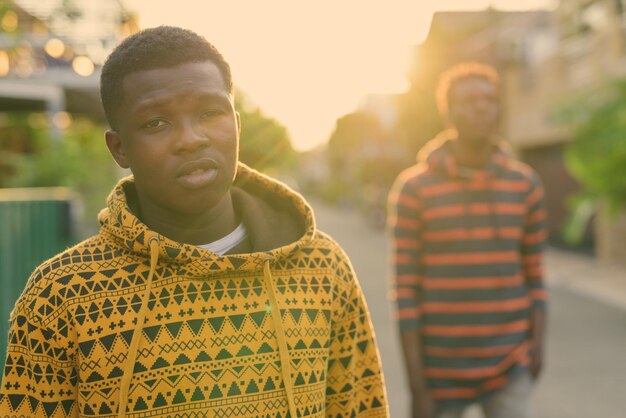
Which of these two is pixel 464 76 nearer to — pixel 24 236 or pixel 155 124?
pixel 155 124

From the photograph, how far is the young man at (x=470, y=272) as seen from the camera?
3254 millimetres

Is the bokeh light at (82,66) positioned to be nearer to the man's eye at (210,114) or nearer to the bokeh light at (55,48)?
the bokeh light at (55,48)

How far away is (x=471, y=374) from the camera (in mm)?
3217

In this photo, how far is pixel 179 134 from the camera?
5.27 feet

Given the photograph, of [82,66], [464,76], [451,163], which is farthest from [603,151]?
[82,66]

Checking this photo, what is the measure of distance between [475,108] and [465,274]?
77cm

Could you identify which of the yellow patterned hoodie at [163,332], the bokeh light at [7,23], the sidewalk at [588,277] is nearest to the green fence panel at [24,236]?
the bokeh light at [7,23]

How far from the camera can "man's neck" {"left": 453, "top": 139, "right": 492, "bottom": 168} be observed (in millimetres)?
3449

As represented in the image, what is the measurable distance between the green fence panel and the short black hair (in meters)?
2.89

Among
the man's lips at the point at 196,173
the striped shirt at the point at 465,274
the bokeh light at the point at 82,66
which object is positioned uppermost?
the bokeh light at the point at 82,66

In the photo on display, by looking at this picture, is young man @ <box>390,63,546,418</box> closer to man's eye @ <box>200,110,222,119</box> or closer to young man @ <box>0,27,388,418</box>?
young man @ <box>0,27,388,418</box>

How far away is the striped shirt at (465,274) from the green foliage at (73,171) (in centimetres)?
367

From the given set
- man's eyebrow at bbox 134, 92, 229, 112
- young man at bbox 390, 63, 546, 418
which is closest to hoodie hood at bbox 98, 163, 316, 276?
man's eyebrow at bbox 134, 92, 229, 112

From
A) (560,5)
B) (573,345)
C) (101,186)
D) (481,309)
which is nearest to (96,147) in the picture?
(101,186)
